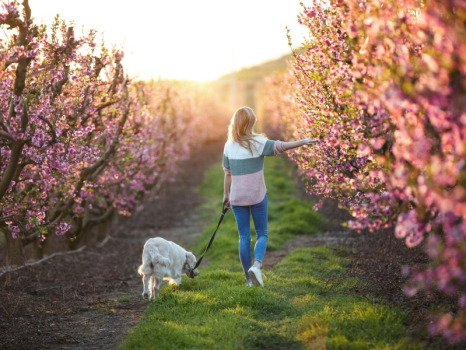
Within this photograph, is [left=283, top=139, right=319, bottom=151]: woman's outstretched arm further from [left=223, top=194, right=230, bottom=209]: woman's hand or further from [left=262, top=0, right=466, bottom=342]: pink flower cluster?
[left=223, top=194, right=230, bottom=209]: woman's hand

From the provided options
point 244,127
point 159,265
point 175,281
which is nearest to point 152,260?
point 159,265

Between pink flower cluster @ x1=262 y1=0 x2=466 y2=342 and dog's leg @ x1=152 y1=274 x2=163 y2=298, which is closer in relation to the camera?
pink flower cluster @ x1=262 y1=0 x2=466 y2=342

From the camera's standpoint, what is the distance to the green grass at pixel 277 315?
562cm

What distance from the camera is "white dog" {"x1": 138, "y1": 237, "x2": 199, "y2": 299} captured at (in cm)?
798

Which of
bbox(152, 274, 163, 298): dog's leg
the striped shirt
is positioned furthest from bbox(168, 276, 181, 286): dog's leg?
the striped shirt

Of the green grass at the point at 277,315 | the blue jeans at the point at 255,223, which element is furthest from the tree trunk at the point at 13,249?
the blue jeans at the point at 255,223

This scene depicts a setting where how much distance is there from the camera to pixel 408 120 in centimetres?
429

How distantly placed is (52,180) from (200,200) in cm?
1395

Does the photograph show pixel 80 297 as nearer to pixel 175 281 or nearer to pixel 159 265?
pixel 175 281

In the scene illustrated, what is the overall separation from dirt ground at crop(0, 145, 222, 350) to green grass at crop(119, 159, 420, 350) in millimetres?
654

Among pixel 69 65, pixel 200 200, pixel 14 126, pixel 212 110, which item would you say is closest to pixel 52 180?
pixel 14 126

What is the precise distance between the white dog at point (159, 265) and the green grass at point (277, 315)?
0.22m

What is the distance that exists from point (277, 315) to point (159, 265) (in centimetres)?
216

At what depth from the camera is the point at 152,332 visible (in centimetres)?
611
